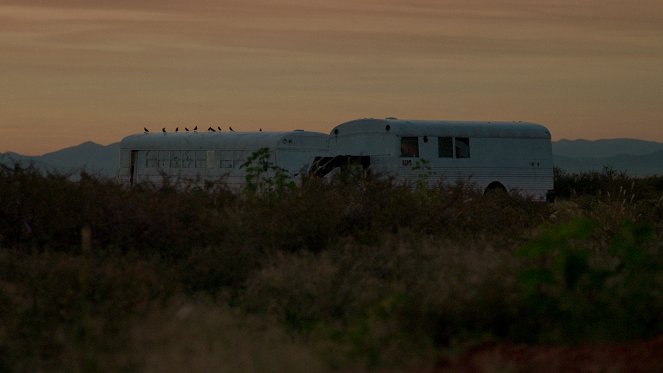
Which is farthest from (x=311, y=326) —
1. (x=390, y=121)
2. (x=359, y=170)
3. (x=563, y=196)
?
(x=563, y=196)

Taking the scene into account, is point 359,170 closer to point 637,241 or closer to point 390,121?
point 637,241

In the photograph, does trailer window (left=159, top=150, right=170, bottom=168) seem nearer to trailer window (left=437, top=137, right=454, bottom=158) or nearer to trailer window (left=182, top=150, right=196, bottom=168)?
trailer window (left=182, top=150, right=196, bottom=168)

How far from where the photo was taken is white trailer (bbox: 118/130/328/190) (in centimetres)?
2923

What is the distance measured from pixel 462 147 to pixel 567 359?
2317 cm

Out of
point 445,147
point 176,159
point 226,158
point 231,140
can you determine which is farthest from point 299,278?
point 176,159

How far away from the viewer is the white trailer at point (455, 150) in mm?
28750

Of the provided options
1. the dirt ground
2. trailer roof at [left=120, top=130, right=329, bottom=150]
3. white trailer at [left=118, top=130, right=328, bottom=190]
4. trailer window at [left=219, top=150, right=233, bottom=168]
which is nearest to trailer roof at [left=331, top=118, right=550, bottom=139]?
trailer roof at [left=120, top=130, right=329, bottom=150]

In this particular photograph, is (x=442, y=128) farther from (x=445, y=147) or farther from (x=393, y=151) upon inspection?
(x=393, y=151)

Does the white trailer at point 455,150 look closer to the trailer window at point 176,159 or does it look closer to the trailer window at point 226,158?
the trailer window at point 226,158

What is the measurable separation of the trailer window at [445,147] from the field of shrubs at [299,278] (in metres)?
12.9

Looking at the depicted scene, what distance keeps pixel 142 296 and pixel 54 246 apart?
3506 millimetres

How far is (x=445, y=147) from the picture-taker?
97.3ft

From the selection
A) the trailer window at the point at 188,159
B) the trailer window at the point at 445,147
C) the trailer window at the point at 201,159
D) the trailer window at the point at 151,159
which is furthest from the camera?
the trailer window at the point at 151,159

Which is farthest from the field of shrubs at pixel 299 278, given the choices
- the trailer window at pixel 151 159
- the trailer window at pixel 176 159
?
the trailer window at pixel 151 159
